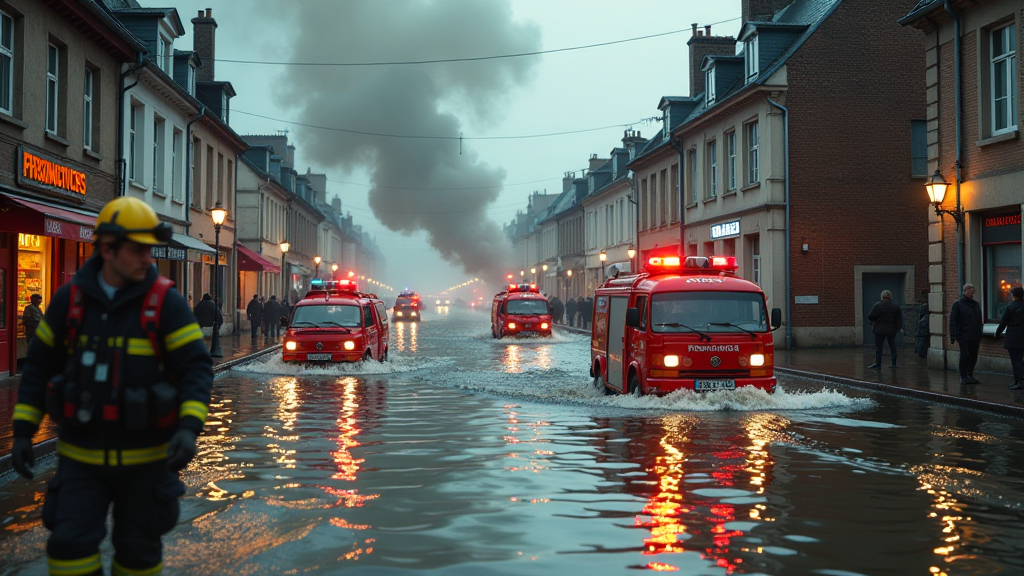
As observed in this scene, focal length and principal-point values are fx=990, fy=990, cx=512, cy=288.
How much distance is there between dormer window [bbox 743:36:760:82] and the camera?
1182 inches

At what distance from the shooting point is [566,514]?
679 cm

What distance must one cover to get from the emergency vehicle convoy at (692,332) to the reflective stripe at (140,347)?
32.0ft

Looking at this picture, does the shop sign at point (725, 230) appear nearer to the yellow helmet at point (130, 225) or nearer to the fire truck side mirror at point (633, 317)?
the fire truck side mirror at point (633, 317)

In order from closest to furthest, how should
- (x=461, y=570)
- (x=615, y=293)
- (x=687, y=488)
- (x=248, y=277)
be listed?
(x=461, y=570), (x=687, y=488), (x=615, y=293), (x=248, y=277)

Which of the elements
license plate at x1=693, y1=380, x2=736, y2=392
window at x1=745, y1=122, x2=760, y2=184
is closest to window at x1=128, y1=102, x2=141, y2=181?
license plate at x1=693, y1=380, x2=736, y2=392

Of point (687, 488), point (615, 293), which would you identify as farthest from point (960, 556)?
point (615, 293)

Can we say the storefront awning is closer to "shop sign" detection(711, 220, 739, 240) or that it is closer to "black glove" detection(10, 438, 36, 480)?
"shop sign" detection(711, 220, 739, 240)

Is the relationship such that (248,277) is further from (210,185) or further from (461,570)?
(461,570)

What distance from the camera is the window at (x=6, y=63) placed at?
53.8 feet

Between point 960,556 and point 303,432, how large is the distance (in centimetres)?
740

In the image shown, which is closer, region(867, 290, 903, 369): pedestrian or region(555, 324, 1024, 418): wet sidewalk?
region(555, 324, 1024, 418): wet sidewalk

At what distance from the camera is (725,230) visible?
32094 mm

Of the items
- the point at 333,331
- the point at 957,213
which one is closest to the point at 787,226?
the point at 957,213

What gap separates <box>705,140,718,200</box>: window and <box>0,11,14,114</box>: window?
22.8 m
